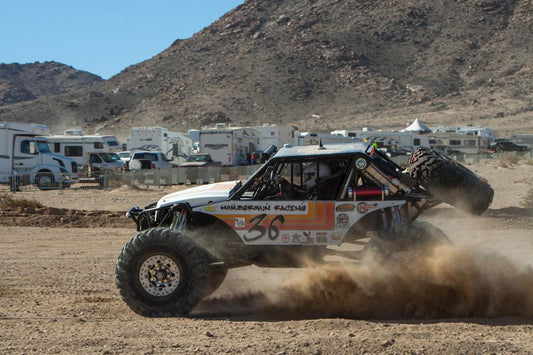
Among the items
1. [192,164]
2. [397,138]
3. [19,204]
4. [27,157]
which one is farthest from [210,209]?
[397,138]

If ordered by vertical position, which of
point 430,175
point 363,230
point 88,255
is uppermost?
point 430,175

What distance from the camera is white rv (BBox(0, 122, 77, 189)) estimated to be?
95.3ft

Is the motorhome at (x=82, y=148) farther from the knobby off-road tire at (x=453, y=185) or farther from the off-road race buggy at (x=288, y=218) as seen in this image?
the knobby off-road tire at (x=453, y=185)

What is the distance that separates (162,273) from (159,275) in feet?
0.13

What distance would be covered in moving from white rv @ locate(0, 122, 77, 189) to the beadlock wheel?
22607 millimetres

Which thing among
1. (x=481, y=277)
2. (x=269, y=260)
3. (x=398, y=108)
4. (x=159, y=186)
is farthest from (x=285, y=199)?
(x=398, y=108)

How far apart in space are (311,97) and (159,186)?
6493 centimetres

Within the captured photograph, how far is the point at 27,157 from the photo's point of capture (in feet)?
98.2

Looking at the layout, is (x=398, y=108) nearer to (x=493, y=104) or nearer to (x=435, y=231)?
(x=493, y=104)

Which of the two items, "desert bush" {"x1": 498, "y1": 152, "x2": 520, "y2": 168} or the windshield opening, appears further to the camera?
"desert bush" {"x1": 498, "y1": 152, "x2": 520, "y2": 168}

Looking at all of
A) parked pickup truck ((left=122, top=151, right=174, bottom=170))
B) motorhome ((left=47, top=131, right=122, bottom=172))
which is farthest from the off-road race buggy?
motorhome ((left=47, top=131, right=122, bottom=172))

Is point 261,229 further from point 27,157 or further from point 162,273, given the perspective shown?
point 27,157

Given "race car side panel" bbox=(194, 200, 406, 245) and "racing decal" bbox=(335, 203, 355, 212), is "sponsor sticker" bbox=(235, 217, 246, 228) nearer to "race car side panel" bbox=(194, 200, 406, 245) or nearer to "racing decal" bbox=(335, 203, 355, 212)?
"race car side panel" bbox=(194, 200, 406, 245)

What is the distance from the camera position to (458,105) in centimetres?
8406
